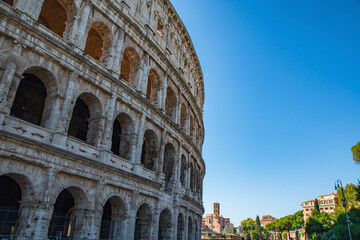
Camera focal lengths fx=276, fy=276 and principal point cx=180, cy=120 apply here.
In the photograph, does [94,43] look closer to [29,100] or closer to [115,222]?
[29,100]

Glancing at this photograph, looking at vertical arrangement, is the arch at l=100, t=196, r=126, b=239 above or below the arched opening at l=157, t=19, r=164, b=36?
below

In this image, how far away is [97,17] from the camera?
569 inches

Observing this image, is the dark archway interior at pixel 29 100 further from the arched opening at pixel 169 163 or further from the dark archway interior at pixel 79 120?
the arched opening at pixel 169 163

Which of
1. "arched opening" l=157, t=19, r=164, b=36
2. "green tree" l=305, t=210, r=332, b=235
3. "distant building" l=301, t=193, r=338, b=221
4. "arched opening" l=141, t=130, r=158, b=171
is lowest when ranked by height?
"green tree" l=305, t=210, r=332, b=235

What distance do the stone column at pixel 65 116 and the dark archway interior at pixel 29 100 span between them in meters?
2.87

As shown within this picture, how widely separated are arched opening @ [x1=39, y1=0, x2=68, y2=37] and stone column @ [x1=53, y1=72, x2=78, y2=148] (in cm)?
618

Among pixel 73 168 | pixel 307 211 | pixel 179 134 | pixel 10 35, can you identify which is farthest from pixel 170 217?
pixel 307 211

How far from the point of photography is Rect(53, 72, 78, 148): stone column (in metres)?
11.2

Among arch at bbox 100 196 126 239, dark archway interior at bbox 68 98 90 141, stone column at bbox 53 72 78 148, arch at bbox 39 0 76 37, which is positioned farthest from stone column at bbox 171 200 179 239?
arch at bbox 39 0 76 37

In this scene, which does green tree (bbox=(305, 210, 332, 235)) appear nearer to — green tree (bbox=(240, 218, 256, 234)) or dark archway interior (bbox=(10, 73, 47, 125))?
dark archway interior (bbox=(10, 73, 47, 125))

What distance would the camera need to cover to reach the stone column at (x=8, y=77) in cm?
976

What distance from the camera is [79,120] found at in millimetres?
15664

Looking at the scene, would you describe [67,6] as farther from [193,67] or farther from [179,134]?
[193,67]

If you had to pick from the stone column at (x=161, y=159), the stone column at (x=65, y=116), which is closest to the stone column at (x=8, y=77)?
the stone column at (x=65, y=116)
